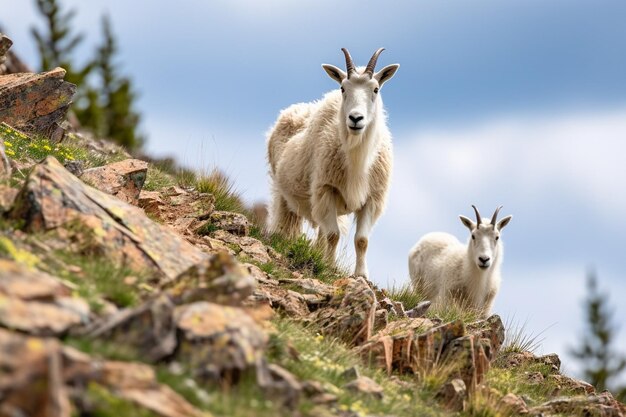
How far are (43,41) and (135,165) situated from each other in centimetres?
3492

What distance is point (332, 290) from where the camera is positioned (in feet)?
30.1

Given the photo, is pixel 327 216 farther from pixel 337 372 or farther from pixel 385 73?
pixel 337 372

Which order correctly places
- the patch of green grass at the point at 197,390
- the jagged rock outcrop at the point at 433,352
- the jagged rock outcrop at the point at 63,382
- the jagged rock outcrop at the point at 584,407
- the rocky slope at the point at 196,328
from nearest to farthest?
the jagged rock outcrop at the point at 63,382
the rocky slope at the point at 196,328
the patch of green grass at the point at 197,390
the jagged rock outcrop at the point at 433,352
the jagged rock outcrop at the point at 584,407

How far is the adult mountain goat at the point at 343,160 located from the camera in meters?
11.6

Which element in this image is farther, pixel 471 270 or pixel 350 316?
pixel 471 270

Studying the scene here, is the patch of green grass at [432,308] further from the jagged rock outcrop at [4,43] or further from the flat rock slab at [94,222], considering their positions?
the jagged rock outcrop at [4,43]

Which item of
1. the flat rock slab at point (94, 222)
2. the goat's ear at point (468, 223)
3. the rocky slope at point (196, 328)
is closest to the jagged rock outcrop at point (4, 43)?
the rocky slope at point (196, 328)

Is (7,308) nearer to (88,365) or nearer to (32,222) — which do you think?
(88,365)

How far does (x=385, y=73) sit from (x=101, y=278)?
6.80 m

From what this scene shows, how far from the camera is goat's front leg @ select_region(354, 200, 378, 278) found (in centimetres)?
1235

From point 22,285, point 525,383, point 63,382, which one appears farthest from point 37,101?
point 63,382

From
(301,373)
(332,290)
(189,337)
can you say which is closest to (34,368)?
(189,337)

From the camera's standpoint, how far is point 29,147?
11.1m

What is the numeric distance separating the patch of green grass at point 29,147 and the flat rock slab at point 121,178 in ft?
2.30
